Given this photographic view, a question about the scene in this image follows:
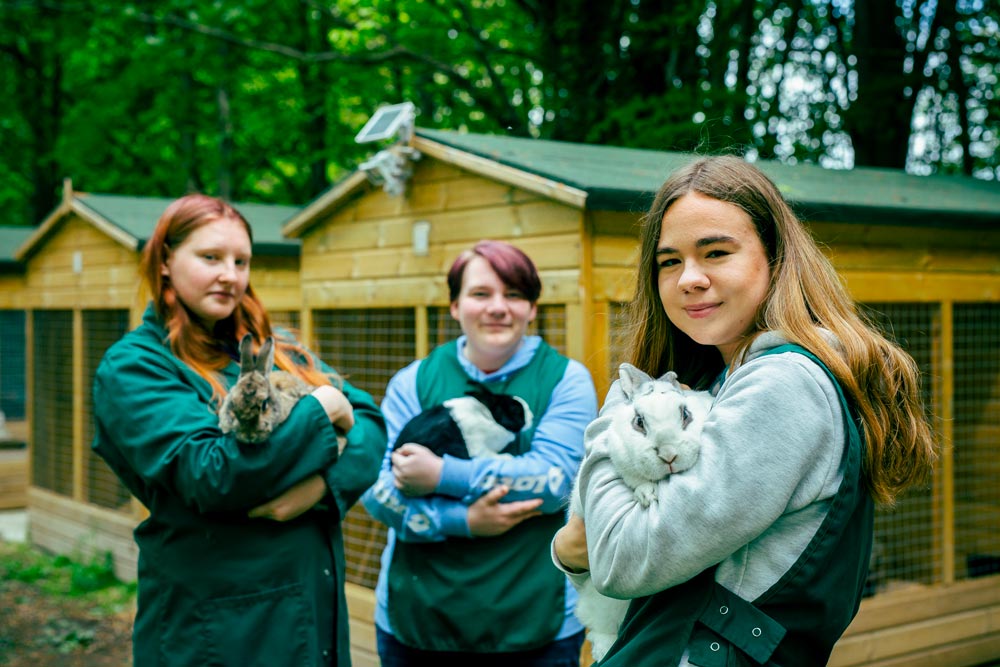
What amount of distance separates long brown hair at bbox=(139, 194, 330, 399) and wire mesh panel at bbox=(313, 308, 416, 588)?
7.54 ft

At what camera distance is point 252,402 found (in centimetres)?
241

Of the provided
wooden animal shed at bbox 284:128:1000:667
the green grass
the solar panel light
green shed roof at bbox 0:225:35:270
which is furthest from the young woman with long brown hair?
green shed roof at bbox 0:225:35:270

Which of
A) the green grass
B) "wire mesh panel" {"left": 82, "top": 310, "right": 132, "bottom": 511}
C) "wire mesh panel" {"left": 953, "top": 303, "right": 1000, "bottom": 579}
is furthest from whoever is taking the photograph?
"wire mesh panel" {"left": 82, "top": 310, "right": 132, "bottom": 511}

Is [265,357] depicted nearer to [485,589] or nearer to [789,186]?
[485,589]

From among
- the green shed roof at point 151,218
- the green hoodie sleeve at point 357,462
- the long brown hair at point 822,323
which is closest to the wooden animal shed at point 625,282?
the green hoodie sleeve at point 357,462

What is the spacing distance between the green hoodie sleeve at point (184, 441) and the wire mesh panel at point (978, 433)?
4.46 metres

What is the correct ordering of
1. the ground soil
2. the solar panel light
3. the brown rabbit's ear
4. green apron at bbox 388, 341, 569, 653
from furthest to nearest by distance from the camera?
the ground soil → the solar panel light → green apron at bbox 388, 341, 569, 653 → the brown rabbit's ear

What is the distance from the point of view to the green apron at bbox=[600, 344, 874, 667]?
4.79 ft

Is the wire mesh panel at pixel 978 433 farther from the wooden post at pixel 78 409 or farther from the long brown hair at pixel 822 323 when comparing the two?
the wooden post at pixel 78 409

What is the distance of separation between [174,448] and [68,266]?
674cm

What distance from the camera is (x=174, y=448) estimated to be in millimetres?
2434

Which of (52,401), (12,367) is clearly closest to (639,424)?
(52,401)

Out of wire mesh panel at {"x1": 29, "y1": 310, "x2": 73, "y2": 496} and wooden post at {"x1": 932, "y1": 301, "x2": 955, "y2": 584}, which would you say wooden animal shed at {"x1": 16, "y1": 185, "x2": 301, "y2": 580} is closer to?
wire mesh panel at {"x1": 29, "y1": 310, "x2": 73, "y2": 496}

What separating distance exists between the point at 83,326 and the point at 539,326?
5082 millimetres
